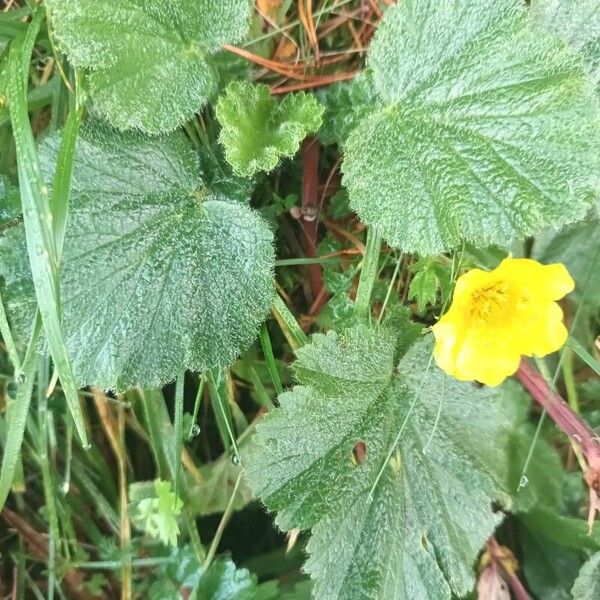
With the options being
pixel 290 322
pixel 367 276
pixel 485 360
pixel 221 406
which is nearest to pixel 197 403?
pixel 221 406

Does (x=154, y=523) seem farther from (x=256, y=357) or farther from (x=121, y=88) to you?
(x=121, y=88)

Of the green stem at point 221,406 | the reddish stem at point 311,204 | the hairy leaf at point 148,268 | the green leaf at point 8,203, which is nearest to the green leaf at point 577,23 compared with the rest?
the reddish stem at point 311,204

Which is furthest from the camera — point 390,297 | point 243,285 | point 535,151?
point 390,297

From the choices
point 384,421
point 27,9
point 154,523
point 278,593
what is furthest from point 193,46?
point 278,593

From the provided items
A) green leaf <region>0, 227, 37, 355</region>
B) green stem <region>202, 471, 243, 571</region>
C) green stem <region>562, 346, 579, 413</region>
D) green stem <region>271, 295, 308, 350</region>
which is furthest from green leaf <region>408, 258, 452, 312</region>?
green leaf <region>0, 227, 37, 355</region>

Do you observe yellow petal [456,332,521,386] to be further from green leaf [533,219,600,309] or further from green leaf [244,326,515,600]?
green leaf [533,219,600,309]

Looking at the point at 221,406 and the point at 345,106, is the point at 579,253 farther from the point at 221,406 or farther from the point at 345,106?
the point at 221,406

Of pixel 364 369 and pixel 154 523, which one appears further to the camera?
pixel 154 523
